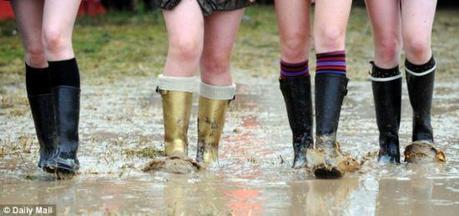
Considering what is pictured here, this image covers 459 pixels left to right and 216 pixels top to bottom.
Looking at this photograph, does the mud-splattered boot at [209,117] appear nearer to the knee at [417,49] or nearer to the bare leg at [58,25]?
the bare leg at [58,25]

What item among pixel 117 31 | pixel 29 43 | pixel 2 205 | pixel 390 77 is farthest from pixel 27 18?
pixel 117 31

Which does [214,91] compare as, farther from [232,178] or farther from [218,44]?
[232,178]

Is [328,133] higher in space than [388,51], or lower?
lower

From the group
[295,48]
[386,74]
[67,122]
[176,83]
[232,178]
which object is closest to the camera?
[232,178]

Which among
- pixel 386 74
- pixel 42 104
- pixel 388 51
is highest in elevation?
pixel 388 51

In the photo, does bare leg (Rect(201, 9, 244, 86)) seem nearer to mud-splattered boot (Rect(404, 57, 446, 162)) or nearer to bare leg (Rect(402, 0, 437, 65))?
bare leg (Rect(402, 0, 437, 65))

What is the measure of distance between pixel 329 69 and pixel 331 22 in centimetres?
23

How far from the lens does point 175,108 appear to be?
188 inches

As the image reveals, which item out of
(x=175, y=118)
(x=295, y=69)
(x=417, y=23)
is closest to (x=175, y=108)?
(x=175, y=118)

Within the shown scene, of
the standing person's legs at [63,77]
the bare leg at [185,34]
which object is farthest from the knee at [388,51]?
the standing person's legs at [63,77]

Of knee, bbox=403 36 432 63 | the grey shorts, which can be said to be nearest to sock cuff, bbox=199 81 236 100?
the grey shorts

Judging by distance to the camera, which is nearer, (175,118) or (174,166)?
(174,166)

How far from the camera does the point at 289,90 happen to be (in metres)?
5.01

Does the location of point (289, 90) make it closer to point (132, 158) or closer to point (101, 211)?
point (132, 158)
